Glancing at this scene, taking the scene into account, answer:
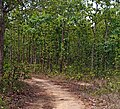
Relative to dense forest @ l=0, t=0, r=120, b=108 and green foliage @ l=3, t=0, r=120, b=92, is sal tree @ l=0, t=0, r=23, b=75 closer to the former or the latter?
dense forest @ l=0, t=0, r=120, b=108

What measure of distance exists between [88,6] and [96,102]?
605 inches

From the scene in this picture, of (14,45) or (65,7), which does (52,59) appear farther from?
Answer: (65,7)

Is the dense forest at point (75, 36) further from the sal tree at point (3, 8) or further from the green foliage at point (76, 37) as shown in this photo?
the sal tree at point (3, 8)

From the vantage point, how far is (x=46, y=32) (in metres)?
33.9

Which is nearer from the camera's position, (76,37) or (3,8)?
(3,8)

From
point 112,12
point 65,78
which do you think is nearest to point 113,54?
point 112,12

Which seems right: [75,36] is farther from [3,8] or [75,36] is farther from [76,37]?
[3,8]

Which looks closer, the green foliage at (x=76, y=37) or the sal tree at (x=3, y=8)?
the sal tree at (x=3, y=8)

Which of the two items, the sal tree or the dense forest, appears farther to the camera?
the dense forest

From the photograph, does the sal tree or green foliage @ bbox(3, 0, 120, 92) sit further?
green foliage @ bbox(3, 0, 120, 92)

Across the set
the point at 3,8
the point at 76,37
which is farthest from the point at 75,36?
the point at 3,8

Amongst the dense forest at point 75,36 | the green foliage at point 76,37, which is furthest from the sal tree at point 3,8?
the green foliage at point 76,37

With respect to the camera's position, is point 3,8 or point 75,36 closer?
point 3,8

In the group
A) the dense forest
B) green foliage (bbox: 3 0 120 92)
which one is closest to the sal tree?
the dense forest
